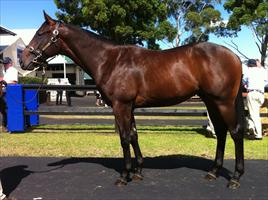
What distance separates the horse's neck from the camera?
6297mm

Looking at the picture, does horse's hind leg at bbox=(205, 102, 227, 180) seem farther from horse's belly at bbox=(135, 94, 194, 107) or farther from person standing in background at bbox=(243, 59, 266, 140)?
person standing in background at bbox=(243, 59, 266, 140)

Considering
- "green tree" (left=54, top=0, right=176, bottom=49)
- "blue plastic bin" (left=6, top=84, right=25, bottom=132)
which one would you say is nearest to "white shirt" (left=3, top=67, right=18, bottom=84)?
"blue plastic bin" (left=6, top=84, right=25, bottom=132)

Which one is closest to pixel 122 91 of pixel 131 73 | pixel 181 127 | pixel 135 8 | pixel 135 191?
pixel 131 73

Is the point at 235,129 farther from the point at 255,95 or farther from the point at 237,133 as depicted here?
the point at 255,95

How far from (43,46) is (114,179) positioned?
2.24 meters

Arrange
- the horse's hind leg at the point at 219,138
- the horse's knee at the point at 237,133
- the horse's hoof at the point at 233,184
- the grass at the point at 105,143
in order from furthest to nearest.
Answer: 1. the grass at the point at 105,143
2. the horse's hind leg at the point at 219,138
3. the horse's knee at the point at 237,133
4. the horse's hoof at the point at 233,184

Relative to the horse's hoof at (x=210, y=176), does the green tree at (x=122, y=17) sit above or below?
above

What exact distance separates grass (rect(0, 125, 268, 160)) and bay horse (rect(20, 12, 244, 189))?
2.42 metres

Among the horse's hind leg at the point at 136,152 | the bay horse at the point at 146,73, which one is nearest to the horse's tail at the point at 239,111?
the bay horse at the point at 146,73

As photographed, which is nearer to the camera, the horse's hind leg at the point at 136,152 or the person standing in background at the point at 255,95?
the horse's hind leg at the point at 136,152

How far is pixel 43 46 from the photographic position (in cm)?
625

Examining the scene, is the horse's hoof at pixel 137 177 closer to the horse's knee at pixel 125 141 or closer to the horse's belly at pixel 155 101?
the horse's knee at pixel 125 141

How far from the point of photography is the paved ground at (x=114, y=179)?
18.4 feet

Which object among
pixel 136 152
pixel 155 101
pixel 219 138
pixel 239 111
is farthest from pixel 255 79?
pixel 155 101
